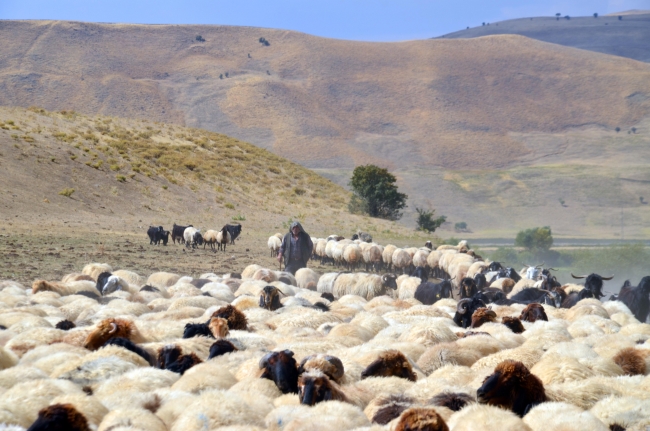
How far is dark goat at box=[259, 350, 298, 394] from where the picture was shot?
533 centimetres

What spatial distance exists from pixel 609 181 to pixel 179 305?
256 feet

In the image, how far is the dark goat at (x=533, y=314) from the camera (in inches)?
371

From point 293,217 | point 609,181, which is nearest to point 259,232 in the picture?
point 293,217

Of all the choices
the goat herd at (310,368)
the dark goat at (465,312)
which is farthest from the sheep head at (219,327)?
the dark goat at (465,312)

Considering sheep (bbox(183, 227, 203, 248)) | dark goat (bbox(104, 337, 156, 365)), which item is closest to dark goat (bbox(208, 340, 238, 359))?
dark goat (bbox(104, 337, 156, 365))

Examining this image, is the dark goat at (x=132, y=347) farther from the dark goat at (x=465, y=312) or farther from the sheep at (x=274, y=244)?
the sheep at (x=274, y=244)

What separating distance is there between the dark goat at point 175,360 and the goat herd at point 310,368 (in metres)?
0.01

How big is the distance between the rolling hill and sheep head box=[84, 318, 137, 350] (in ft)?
223

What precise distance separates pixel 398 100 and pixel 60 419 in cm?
11409

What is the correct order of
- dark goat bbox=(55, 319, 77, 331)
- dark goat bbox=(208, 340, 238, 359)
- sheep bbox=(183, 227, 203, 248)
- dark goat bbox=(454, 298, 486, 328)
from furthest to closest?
sheep bbox=(183, 227, 203, 248), dark goat bbox=(454, 298, 486, 328), dark goat bbox=(55, 319, 77, 331), dark goat bbox=(208, 340, 238, 359)

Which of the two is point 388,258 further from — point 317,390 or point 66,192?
point 317,390

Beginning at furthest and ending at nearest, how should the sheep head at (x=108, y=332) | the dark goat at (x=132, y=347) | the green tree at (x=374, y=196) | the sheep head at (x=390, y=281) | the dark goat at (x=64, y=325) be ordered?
the green tree at (x=374, y=196), the sheep head at (x=390, y=281), the dark goat at (x=64, y=325), the sheep head at (x=108, y=332), the dark goat at (x=132, y=347)

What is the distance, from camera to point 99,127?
46.9 meters

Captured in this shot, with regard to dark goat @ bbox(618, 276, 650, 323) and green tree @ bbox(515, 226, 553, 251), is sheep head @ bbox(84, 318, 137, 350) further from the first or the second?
green tree @ bbox(515, 226, 553, 251)
